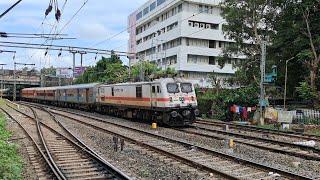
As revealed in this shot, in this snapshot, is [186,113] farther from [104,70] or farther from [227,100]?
[104,70]

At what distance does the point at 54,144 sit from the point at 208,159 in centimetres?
665

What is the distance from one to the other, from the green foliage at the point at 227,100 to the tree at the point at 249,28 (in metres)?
5.08

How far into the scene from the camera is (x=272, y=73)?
38125 millimetres

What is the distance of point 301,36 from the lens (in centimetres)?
3394

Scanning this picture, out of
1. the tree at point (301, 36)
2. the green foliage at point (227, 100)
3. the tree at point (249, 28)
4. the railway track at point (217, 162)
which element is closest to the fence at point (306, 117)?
the tree at point (301, 36)

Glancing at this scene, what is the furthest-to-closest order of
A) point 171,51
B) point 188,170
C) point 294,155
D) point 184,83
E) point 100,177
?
point 171,51
point 184,83
point 294,155
point 188,170
point 100,177

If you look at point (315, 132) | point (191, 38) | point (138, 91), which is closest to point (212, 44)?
point (191, 38)

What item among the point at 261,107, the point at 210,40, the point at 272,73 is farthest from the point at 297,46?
the point at 210,40

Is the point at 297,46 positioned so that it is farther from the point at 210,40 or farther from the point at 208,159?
the point at 210,40

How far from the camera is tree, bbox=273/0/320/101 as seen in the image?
104ft

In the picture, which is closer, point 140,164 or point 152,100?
point 140,164

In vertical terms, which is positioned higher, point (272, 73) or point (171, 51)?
point (171, 51)

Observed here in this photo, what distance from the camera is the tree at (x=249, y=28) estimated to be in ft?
125

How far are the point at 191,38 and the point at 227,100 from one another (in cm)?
4052
